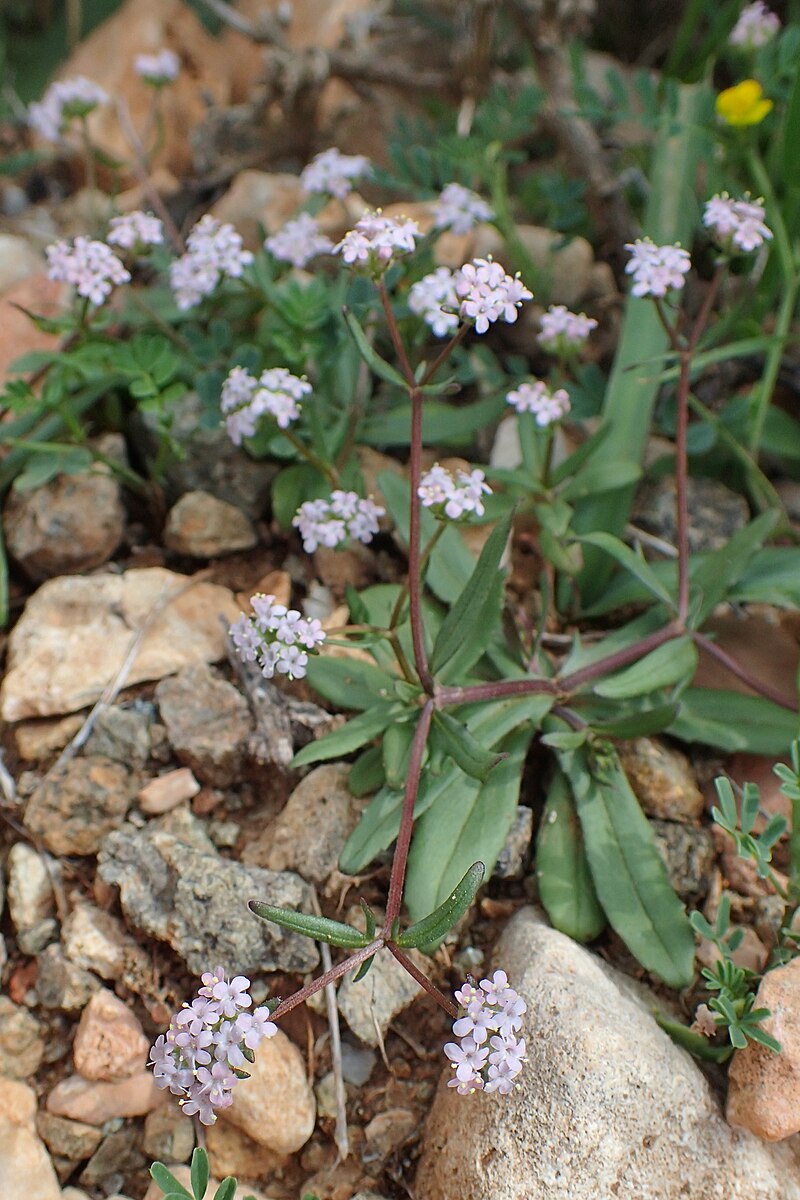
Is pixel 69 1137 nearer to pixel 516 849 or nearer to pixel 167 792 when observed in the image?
pixel 167 792

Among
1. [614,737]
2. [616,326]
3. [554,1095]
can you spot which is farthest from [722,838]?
[616,326]

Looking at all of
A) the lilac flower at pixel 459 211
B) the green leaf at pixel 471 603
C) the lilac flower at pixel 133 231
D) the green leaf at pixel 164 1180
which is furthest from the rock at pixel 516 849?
the lilac flower at pixel 133 231

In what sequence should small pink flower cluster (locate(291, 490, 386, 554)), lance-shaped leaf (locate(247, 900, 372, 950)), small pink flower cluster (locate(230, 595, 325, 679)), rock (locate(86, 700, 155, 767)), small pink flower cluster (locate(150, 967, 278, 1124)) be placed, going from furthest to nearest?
rock (locate(86, 700, 155, 767)), small pink flower cluster (locate(291, 490, 386, 554)), small pink flower cluster (locate(230, 595, 325, 679)), lance-shaped leaf (locate(247, 900, 372, 950)), small pink flower cluster (locate(150, 967, 278, 1124))

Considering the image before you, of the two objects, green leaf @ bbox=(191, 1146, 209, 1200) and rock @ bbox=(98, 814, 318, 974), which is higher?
green leaf @ bbox=(191, 1146, 209, 1200)

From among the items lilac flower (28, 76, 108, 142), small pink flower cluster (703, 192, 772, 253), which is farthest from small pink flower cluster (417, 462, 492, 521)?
→ lilac flower (28, 76, 108, 142)

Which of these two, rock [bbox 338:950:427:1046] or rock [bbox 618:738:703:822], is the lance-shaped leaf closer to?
rock [bbox 338:950:427:1046]

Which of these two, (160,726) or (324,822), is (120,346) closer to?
(160,726)

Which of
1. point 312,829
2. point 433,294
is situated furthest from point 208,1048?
point 433,294
